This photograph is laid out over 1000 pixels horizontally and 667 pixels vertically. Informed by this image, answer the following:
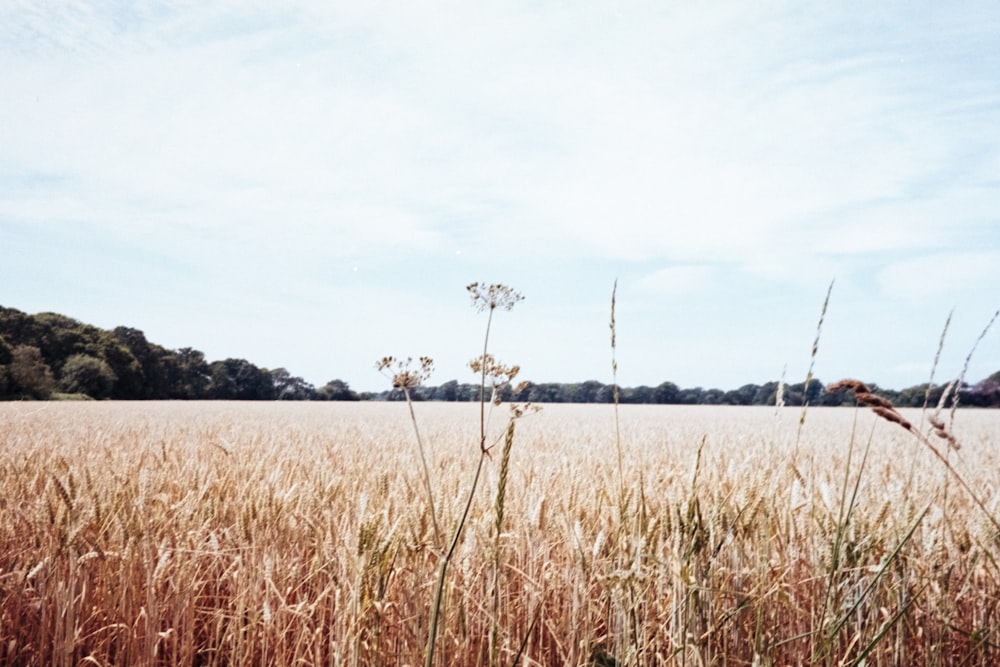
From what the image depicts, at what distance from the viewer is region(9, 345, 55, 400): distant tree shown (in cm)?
→ 4278

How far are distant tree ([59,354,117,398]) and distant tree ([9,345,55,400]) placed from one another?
4.74 ft

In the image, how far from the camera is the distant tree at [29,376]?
1684 inches

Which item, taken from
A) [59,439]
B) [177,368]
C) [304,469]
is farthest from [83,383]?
[304,469]

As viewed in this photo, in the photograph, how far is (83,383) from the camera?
158 feet

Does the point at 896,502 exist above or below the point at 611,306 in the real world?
below

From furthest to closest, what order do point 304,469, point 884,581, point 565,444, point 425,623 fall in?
1. point 565,444
2. point 304,469
3. point 884,581
4. point 425,623

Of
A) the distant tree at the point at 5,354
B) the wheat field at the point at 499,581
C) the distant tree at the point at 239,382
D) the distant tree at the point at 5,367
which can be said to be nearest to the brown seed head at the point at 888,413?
the wheat field at the point at 499,581

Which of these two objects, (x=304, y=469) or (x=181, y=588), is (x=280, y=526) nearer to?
(x=181, y=588)

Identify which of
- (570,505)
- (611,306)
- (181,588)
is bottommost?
(181,588)

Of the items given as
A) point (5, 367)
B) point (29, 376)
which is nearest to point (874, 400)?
point (5, 367)

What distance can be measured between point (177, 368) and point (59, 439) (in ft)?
215

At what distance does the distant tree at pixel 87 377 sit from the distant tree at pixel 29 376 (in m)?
1.44

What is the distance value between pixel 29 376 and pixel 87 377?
4.62 meters

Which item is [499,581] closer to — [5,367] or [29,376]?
[5,367]
